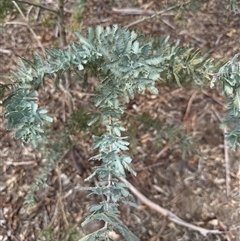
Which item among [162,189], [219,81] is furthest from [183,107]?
[219,81]

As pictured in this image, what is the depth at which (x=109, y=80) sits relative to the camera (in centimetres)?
69

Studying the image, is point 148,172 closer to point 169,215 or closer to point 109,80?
point 169,215

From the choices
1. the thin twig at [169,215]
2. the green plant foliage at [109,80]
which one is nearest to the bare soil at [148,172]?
the thin twig at [169,215]

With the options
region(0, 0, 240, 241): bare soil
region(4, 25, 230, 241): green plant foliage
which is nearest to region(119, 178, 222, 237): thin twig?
region(0, 0, 240, 241): bare soil

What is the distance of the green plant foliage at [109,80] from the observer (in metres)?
0.64

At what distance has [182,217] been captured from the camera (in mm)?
1314

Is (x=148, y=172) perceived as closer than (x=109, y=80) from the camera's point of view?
No

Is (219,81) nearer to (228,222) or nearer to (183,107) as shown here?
(228,222)

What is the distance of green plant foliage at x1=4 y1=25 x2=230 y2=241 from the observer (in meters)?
0.64

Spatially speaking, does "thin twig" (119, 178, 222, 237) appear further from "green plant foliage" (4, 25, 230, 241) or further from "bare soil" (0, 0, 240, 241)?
"green plant foliage" (4, 25, 230, 241)

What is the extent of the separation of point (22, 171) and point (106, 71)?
2.48 feet

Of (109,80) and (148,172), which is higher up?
(109,80)

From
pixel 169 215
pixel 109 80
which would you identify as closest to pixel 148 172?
pixel 169 215

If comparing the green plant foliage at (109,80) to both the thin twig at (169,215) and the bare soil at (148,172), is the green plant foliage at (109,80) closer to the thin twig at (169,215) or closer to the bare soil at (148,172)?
the bare soil at (148,172)
